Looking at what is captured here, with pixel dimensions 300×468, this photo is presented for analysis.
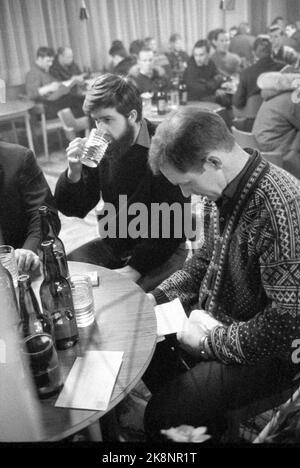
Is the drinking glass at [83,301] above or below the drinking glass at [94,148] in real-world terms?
below

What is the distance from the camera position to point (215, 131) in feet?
3.92

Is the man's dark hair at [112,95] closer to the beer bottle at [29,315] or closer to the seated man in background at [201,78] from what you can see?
the beer bottle at [29,315]

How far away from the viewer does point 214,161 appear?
121cm

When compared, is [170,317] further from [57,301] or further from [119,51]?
[119,51]

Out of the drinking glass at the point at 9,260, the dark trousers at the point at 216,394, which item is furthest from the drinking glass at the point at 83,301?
the dark trousers at the point at 216,394

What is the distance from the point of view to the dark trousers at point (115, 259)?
200 cm

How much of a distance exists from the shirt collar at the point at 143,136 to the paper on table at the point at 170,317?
0.79 metres

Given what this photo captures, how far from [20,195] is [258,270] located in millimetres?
1130

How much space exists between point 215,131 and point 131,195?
0.91m

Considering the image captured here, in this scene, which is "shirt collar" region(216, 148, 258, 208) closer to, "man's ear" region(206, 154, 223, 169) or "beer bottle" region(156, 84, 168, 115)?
"man's ear" region(206, 154, 223, 169)

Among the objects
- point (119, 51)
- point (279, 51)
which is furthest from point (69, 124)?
point (279, 51)
